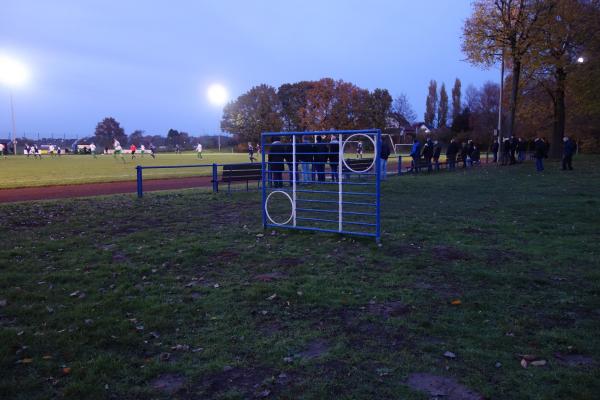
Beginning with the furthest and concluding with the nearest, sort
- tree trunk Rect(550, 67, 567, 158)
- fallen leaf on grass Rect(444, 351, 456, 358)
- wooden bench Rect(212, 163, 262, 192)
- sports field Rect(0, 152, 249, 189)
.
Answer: tree trunk Rect(550, 67, 567, 158), sports field Rect(0, 152, 249, 189), wooden bench Rect(212, 163, 262, 192), fallen leaf on grass Rect(444, 351, 456, 358)

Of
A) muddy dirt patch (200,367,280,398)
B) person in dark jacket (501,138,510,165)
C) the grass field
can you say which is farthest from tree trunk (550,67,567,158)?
muddy dirt patch (200,367,280,398)

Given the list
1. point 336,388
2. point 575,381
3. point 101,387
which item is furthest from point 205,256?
point 575,381

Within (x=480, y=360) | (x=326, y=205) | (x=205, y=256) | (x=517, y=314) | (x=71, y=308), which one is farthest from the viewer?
(x=326, y=205)

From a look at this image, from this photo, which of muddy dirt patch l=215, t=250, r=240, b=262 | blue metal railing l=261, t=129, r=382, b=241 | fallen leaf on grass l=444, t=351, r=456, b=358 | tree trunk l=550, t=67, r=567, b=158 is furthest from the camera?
tree trunk l=550, t=67, r=567, b=158

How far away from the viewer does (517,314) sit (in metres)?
5.07

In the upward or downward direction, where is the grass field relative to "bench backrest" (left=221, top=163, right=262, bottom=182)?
downward

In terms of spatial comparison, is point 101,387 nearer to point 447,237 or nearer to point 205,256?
point 205,256

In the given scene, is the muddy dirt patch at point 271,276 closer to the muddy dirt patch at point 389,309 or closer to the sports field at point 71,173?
the muddy dirt patch at point 389,309

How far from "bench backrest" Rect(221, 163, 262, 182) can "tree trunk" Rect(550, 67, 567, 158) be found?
22515mm

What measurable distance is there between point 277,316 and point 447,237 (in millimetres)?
4836

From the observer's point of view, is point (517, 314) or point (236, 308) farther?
point (236, 308)

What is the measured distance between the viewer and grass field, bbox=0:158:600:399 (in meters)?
3.78

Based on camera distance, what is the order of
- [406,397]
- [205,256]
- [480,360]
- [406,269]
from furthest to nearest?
1. [205,256]
2. [406,269]
3. [480,360]
4. [406,397]

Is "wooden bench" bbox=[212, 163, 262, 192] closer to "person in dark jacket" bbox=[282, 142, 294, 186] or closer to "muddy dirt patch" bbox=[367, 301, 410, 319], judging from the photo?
"person in dark jacket" bbox=[282, 142, 294, 186]
